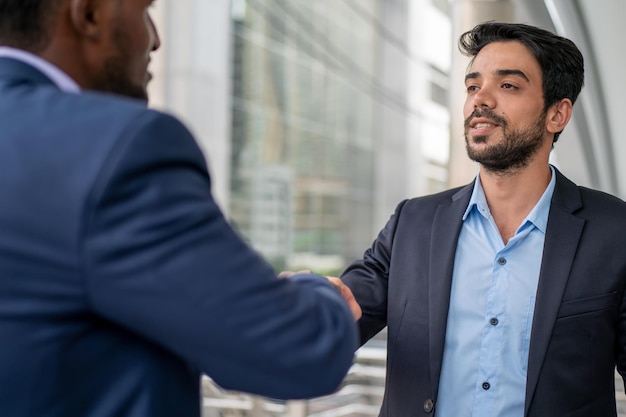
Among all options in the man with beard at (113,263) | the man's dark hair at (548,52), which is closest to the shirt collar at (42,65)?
the man with beard at (113,263)

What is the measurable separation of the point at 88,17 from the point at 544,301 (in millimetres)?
1506

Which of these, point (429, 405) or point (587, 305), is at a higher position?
point (587, 305)

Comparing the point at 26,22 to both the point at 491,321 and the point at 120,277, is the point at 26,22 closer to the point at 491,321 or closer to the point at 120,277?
the point at 120,277

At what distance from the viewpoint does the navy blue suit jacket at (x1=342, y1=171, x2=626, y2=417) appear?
6.88 feet

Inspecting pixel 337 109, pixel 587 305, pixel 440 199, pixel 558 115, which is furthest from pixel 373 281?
pixel 337 109

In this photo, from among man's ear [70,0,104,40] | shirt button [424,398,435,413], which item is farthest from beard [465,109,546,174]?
man's ear [70,0,104,40]

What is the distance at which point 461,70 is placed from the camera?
6371 mm

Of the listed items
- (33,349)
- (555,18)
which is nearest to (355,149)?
(555,18)

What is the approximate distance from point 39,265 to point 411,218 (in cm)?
160

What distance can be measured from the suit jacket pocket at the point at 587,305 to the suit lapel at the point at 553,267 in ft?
0.07

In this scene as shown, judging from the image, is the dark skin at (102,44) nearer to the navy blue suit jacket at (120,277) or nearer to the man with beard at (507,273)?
the navy blue suit jacket at (120,277)

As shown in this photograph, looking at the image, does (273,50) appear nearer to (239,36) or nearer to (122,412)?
(239,36)

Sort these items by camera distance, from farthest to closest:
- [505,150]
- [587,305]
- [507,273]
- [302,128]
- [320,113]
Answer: [320,113] < [302,128] < [505,150] < [507,273] < [587,305]

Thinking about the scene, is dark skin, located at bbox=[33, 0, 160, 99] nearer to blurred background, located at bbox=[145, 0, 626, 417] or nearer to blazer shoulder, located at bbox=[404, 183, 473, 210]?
blazer shoulder, located at bbox=[404, 183, 473, 210]
